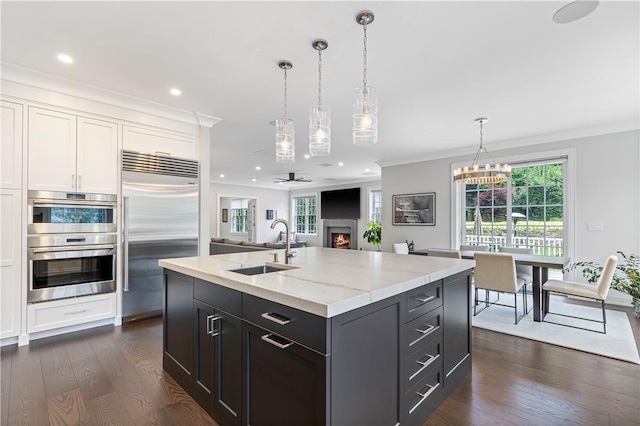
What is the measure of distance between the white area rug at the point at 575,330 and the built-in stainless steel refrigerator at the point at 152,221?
12.4 feet

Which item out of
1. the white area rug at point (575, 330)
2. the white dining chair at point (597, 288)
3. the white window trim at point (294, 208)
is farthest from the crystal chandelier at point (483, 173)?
the white window trim at point (294, 208)

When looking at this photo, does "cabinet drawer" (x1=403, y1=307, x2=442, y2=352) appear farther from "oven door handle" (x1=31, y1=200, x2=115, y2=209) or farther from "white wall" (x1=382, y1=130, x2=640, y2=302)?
"white wall" (x1=382, y1=130, x2=640, y2=302)

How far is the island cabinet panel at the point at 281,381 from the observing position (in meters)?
1.24

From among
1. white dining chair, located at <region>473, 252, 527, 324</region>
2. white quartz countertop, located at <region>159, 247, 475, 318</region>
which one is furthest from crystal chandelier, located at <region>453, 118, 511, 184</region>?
white quartz countertop, located at <region>159, 247, 475, 318</region>

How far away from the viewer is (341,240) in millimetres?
10625

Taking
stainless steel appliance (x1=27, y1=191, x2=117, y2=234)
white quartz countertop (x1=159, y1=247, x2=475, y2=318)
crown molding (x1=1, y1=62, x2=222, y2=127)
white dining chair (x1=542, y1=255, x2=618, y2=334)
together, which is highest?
crown molding (x1=1, y1=62, x2=222, y2=127)

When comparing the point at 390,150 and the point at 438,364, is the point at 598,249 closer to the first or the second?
the point at 390,150

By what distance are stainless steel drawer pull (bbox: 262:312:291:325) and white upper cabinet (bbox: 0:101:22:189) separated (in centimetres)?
305

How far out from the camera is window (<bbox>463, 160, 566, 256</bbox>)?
4996 millimetres

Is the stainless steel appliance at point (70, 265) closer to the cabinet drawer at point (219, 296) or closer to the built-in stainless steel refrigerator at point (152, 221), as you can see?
the built-in stainless steel refrigerator at point (152, 221)

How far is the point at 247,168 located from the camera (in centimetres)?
788

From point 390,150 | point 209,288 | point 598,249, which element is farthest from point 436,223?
point 209,288

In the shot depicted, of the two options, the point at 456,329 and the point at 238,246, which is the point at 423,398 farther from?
the point at 238,246

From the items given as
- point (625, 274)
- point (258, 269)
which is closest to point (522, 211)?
point (625, 274)
